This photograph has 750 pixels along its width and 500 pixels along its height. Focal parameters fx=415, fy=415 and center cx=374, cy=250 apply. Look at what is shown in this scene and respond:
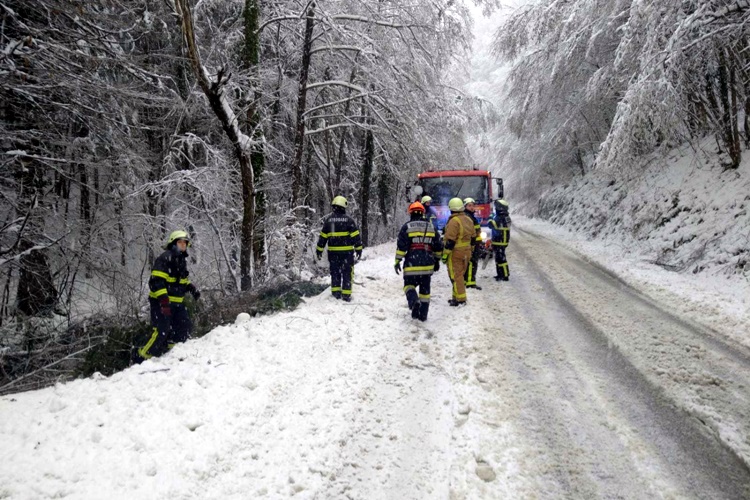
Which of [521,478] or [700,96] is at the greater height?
[700,96]

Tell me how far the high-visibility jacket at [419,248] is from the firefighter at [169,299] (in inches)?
127

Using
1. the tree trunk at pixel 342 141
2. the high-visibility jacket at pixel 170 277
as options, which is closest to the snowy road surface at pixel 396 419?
the high-visibility jacket at pixel 170 277

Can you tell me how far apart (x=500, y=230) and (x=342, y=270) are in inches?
176

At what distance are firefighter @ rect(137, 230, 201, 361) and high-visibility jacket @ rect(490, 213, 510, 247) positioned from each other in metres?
6.77

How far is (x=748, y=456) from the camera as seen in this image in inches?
127

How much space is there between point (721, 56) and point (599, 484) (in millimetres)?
10365

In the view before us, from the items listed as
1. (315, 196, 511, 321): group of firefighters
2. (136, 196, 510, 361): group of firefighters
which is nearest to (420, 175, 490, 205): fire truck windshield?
(136, 196, 510, 361): group of firefighters

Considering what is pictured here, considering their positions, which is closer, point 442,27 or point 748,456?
point 748,456

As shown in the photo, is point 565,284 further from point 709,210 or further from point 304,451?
point 304,451

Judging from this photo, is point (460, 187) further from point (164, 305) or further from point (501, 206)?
point (164, 305)

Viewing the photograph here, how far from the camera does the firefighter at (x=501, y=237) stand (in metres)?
9.71

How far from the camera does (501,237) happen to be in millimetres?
9812

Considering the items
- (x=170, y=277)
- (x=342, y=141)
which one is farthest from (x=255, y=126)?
(x=342, y=141)

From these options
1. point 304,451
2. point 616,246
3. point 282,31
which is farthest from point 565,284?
point 282,31
